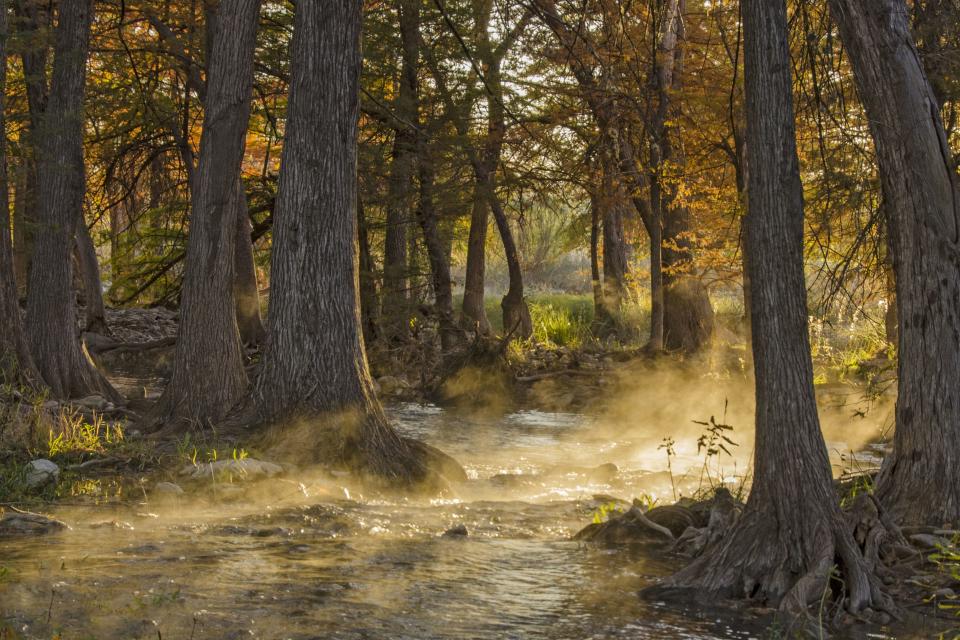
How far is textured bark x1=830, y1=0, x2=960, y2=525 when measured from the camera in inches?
262

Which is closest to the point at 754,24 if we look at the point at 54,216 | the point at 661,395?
the point at 54,216

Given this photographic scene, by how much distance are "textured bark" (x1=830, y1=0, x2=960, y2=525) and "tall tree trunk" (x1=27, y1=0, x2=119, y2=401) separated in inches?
391

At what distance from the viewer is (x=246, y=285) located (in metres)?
18.3

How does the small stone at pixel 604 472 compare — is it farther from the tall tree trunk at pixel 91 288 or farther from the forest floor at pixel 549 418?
the tall tree trunk at pixel 91 288

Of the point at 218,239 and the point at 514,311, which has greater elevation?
the point at 218,239

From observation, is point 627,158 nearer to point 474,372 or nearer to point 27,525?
point 474,372

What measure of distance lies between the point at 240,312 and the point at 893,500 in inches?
552

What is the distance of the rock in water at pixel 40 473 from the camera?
26.7ft

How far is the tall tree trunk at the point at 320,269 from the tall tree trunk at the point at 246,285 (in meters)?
8.07

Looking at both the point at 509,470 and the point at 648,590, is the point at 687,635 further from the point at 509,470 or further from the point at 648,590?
the point at 509,470

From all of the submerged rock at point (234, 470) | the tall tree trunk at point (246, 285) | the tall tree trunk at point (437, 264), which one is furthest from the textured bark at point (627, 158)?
the submerged rock at point (234, 470)

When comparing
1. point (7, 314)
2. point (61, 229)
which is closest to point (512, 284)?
point (61, 229)

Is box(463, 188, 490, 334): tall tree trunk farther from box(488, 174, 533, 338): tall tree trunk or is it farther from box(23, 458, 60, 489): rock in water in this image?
box(23, 458, 60, 489): rock in water

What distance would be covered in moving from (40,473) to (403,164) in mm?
10081
